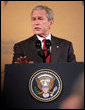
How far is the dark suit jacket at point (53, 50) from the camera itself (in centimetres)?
278

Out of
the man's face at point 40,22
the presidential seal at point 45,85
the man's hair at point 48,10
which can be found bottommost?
Answer: the presidential seal at point 45,85

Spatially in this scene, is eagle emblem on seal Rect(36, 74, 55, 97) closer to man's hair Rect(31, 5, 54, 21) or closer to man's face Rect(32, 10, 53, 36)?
man's face Rect(32, 10, 53, 36)

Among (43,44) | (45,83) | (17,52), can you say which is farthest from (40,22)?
(45,83)

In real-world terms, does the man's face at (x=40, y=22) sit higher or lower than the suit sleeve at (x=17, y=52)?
higher

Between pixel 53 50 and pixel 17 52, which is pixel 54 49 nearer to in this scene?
pixel 53 50

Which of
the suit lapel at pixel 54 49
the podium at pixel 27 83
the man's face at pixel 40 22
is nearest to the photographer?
the podium at pixel 27 83

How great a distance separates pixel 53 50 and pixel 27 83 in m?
1.05

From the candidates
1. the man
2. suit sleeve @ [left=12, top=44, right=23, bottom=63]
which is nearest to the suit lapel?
the man

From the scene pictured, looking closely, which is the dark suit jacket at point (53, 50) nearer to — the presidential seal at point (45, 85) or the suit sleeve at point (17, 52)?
the suit sleeve at point (17, 52)

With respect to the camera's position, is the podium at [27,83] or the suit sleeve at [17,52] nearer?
the podium at [27,83]

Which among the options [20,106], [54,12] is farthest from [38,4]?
[20,106]

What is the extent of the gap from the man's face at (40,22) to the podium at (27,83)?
109 cm

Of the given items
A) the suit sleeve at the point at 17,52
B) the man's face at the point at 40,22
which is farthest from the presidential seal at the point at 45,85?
the man's face at the point at 40,22

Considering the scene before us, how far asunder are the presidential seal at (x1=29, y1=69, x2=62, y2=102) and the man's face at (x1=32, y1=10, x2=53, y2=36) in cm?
110
